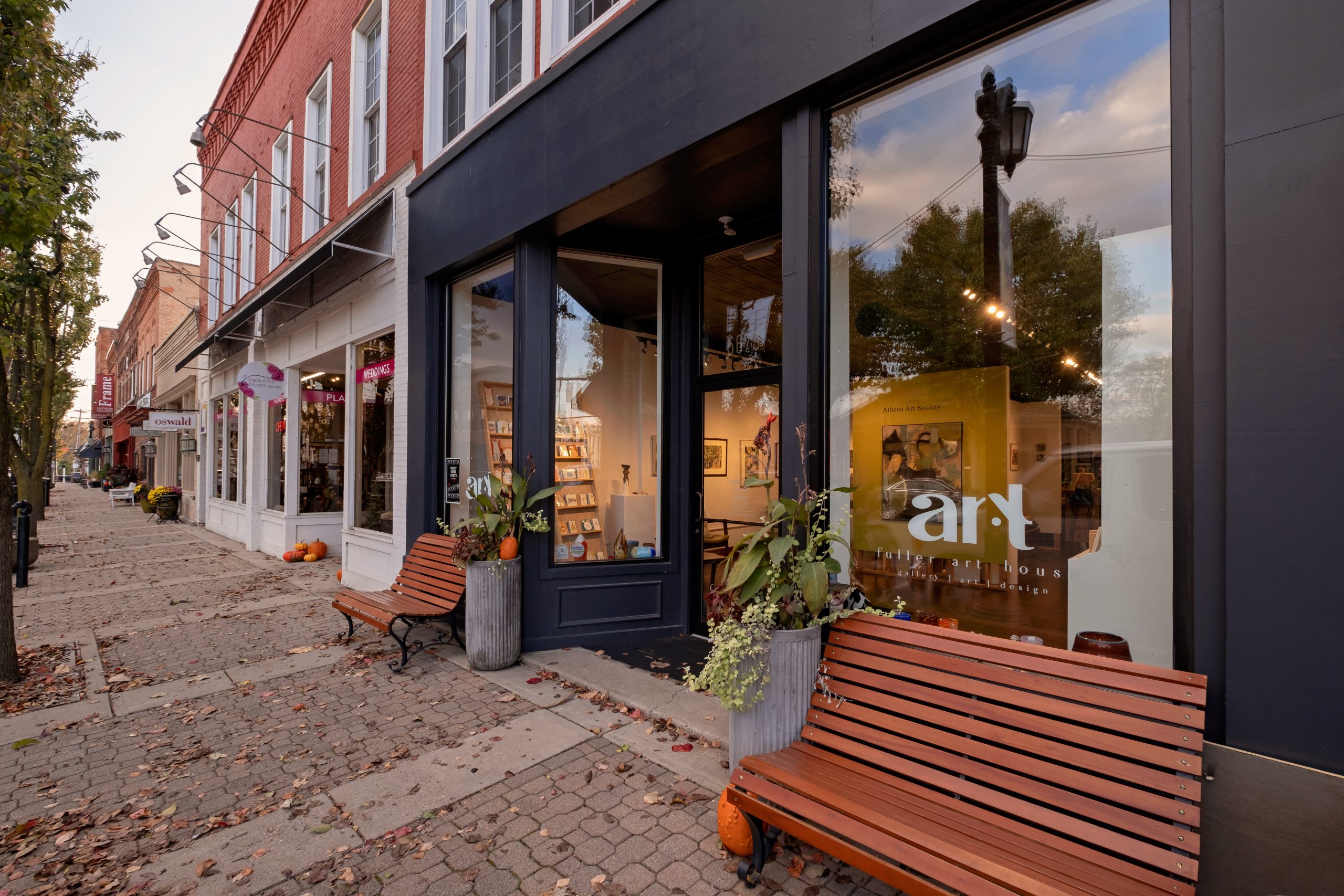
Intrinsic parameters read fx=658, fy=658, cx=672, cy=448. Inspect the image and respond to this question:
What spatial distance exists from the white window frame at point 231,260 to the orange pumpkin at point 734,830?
17.5 metres

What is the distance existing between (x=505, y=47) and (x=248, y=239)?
11.4 m

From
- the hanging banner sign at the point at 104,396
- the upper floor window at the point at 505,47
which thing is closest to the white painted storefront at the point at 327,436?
the upper floor window at the point at 505,47

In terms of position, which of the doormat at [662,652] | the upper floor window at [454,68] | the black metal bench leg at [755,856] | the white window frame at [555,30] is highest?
the upper floor window at [454,68]

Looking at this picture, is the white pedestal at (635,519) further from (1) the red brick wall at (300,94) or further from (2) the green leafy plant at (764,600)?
(1) the red brick wall at (300,94)

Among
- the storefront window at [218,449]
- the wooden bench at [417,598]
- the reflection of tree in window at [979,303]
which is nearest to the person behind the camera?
the reflection of tree in window at [979,303]

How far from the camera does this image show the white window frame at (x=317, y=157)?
1096cm

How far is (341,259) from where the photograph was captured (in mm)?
8875

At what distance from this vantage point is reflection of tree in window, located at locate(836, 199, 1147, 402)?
9.99 feet

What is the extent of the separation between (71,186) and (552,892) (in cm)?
1338

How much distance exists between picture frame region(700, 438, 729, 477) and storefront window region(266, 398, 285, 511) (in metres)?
10.4

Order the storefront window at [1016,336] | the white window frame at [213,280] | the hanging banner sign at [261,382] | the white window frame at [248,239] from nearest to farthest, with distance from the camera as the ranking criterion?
the storefront window at [1016,336] → the hanging banner sign at [261,382] → the white window frame at [248,239] → the white window frame at [213,280]

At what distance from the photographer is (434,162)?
24.1ft

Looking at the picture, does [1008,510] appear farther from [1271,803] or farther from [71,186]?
[71,186]

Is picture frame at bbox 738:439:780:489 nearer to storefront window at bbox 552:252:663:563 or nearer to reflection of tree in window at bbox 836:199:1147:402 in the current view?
storefront window at bbox 552:252:663:563
